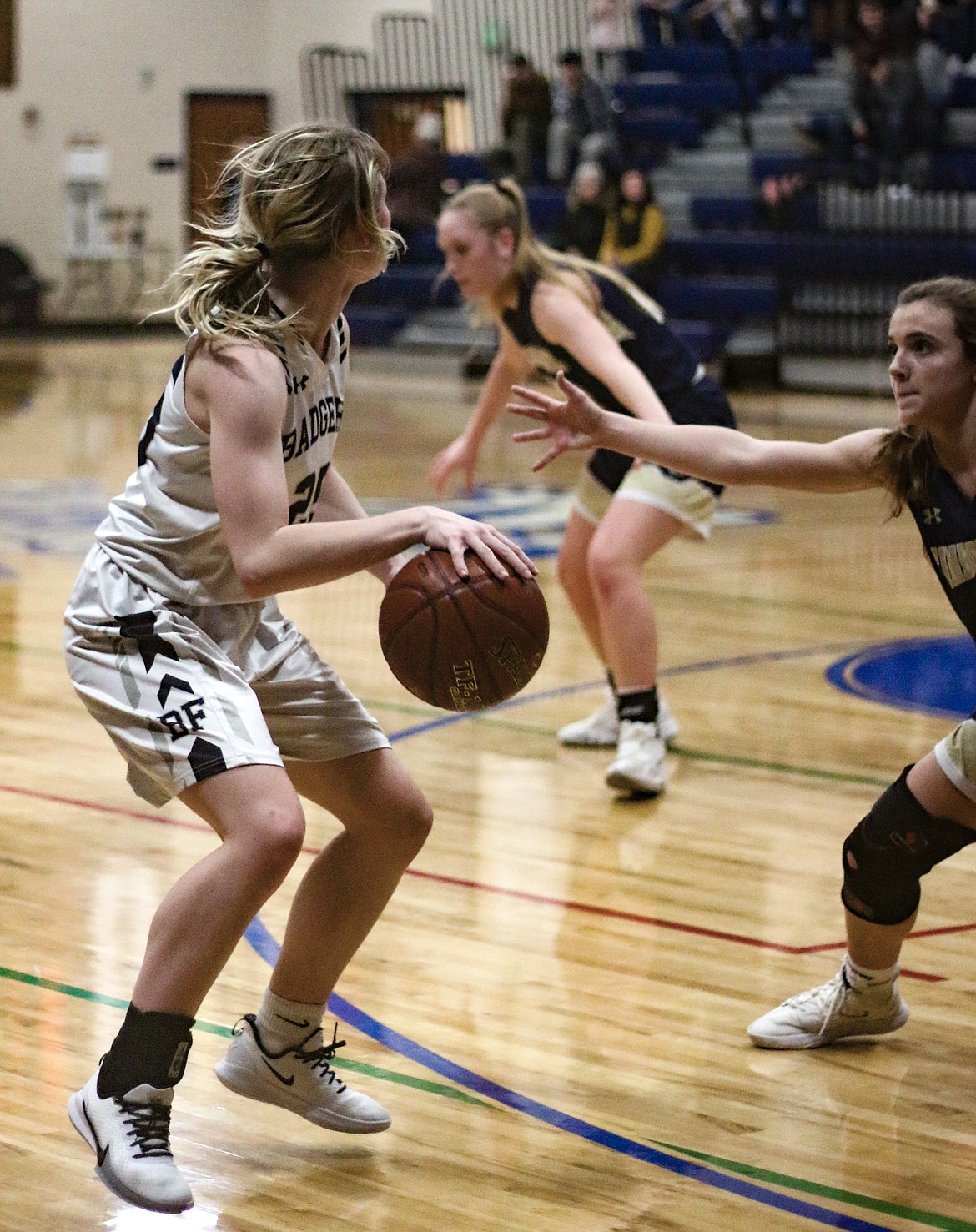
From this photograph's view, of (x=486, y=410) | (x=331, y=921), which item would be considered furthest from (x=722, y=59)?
(x=331, y=921)

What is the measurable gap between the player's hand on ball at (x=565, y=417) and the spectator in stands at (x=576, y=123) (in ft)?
49.6

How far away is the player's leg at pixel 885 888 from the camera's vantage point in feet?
10.1

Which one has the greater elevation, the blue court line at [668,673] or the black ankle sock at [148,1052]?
the black ankle sock at [148,1052]

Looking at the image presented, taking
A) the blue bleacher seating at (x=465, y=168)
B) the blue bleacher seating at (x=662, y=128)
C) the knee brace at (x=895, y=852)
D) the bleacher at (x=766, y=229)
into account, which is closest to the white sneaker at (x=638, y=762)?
the knee brace at (x=895, y=852)

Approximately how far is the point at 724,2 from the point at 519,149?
2.51m

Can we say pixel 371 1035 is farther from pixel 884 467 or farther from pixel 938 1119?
pixel 884 467

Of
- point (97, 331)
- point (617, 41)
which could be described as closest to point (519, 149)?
point (617, 41)

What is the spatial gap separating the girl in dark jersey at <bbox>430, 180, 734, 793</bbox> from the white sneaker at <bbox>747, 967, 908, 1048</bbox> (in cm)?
161

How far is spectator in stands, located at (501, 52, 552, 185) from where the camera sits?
60.1 ft

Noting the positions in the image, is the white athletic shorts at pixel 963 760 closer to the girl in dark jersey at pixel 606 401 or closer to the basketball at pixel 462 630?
the basketball at pixel 462 630

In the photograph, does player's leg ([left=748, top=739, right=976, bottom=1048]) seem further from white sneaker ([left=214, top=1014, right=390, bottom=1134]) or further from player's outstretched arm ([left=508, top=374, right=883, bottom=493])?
white sneaker ([left=214, top=1014, right=390, bottom=1134])

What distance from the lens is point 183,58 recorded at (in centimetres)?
2386

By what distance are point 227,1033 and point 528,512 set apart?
6.33 m

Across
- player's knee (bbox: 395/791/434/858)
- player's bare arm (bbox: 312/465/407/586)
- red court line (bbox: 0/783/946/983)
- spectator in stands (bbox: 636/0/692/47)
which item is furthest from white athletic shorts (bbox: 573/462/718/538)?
spectator in stands (bbox: 636/0/692/47)
